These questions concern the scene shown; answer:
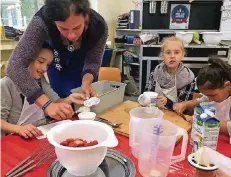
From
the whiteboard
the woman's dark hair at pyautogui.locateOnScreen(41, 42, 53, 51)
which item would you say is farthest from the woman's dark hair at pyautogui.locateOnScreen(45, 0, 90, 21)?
the whiteboard

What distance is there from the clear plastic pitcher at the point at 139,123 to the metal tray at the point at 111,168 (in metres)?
0.06

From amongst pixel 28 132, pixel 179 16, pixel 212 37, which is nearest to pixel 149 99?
pixel 28 132

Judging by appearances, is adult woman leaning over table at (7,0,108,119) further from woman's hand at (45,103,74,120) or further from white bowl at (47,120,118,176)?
white bowl at (47,120,118,176)

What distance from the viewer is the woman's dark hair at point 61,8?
902mm

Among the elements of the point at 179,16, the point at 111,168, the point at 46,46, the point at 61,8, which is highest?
the point at 179,16

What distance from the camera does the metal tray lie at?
715 millimetres

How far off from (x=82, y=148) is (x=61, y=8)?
559 millimetres

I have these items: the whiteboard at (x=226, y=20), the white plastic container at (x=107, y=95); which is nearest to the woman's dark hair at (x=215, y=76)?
the white plastic container at (x=107, y=95)

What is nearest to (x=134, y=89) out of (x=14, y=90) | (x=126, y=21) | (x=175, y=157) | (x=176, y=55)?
(x=126, y=21)

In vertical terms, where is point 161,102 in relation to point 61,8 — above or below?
below

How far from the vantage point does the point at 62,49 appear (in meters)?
1.34

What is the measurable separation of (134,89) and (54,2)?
2.86m

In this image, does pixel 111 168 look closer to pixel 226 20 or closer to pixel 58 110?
pixel 58 110

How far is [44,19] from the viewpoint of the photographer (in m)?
1.08
